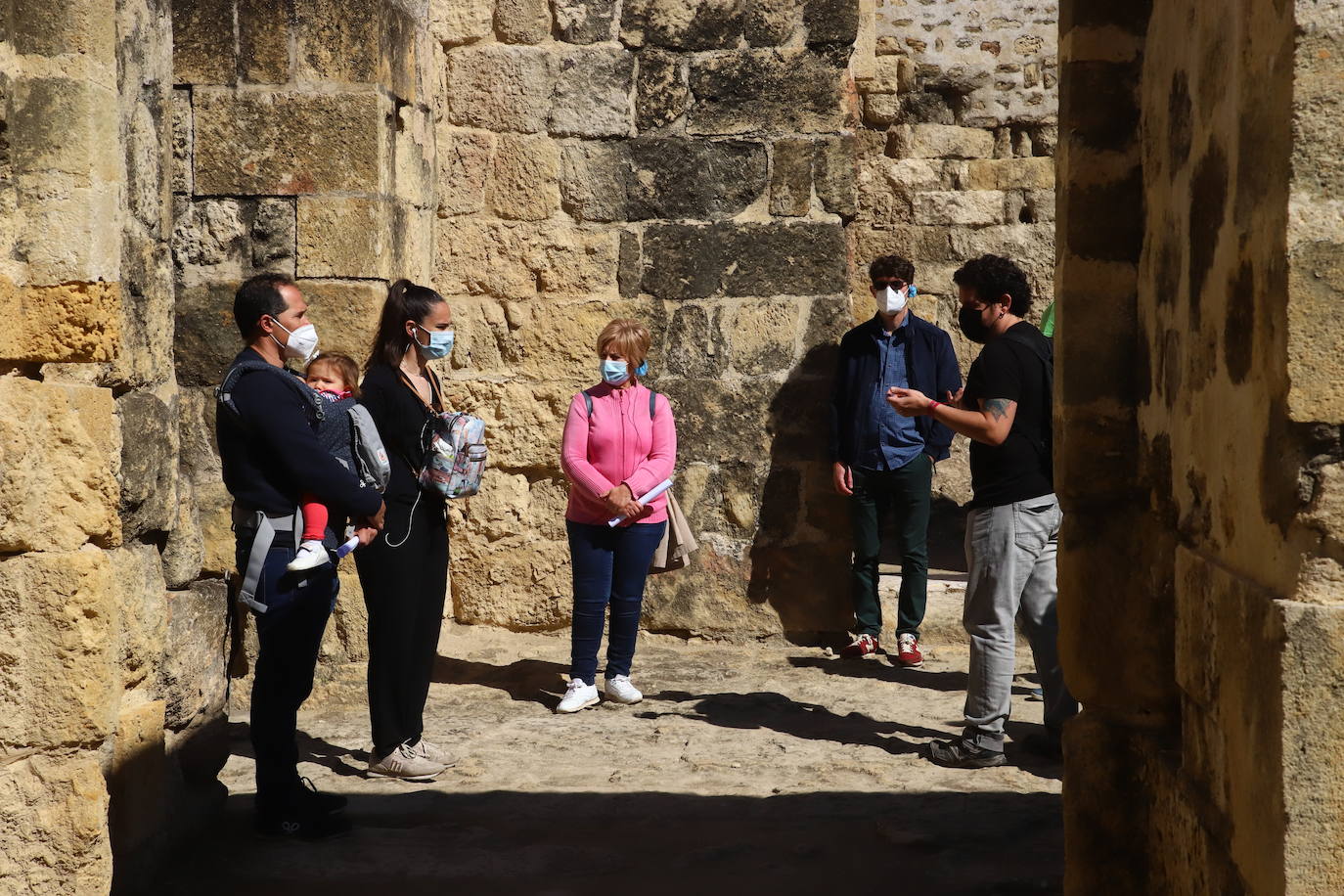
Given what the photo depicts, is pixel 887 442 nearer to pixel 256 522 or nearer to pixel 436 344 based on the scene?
pixel 436 344

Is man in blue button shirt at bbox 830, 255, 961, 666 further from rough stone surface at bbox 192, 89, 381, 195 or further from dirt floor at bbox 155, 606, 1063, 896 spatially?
rough stone surface at bbox 192, 89, 381, 195

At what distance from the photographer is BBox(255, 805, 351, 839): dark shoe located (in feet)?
12.8

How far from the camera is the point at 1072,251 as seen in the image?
284 centimetres

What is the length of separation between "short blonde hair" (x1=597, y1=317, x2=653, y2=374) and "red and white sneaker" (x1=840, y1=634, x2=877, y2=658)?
5.44 feet

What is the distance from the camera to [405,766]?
448 centimetres

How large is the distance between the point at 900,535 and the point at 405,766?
253 cm

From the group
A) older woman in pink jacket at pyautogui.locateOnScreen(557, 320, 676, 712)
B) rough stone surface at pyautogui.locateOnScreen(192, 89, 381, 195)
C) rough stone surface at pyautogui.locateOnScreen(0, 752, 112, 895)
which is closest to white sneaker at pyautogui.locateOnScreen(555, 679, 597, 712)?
older woman in pink jacket at pyautogui.locateOnScreen(557, 320, 676, 712)

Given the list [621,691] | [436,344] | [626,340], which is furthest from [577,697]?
[436,344]

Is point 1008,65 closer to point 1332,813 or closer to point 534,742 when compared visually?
point 534,742

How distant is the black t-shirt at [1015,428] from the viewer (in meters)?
4.43

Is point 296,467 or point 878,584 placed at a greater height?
point 296,467

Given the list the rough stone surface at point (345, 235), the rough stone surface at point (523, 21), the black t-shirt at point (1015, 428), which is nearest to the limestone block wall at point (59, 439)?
the rough stone surface at point (345, 235)

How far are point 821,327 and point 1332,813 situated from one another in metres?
4.64

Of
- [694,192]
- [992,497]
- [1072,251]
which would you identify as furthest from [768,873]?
[694,192]
